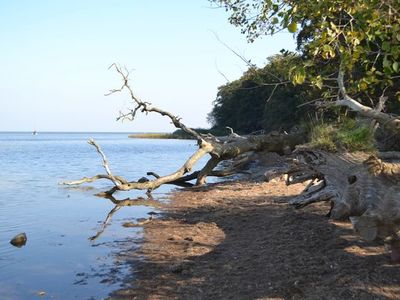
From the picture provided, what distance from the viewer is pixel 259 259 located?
7719 millimetres

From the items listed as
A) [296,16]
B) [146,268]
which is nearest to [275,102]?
[146,268]

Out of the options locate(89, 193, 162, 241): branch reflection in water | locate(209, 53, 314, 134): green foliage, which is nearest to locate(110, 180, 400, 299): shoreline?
locate(89, 193, 162, 241): branch reflection in water

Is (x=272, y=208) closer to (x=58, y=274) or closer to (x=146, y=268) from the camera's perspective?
(x=146, y=268)

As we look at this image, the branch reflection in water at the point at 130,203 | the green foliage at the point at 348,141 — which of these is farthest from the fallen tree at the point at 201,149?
the green foliage at the point at 348,141

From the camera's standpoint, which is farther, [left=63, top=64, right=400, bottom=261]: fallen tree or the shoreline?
the shoreline

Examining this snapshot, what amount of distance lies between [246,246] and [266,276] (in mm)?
2349

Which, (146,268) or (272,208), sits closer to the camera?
(146,268)

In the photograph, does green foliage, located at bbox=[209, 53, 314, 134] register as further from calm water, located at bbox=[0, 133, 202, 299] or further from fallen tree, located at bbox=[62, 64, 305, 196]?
calm water, located at bbox=[0, 133, 202, 299]

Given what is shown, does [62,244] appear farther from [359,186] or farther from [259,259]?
[359,186]

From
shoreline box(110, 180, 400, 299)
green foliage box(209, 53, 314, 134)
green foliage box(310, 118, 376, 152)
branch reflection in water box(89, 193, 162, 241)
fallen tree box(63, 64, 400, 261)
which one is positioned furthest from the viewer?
green foliage box(209, 53, 314, 134)

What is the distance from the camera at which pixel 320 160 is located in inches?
358

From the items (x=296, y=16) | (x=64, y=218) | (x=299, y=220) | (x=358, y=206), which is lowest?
(x=64, y=218)

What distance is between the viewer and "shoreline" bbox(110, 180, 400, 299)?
5707mm

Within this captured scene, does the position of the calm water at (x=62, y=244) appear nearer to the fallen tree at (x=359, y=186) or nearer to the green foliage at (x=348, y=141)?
the fallen tree at (x=359, y=186)
